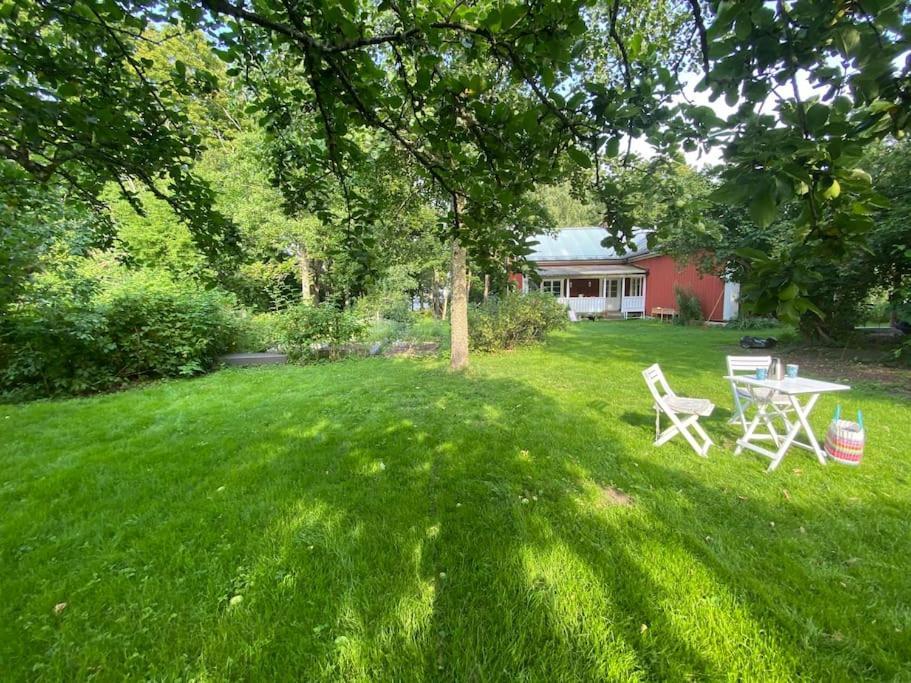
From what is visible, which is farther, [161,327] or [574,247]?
[574,247]

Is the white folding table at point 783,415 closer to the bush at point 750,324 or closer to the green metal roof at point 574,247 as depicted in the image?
the bush at point 750,324

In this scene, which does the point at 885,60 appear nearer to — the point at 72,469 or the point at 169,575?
the point at 169,575

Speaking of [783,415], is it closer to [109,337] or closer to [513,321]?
[513,321]

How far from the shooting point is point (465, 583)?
218 centimetres

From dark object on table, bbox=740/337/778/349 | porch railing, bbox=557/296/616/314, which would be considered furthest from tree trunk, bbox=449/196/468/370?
porch railing, bbox=557/296/616/314

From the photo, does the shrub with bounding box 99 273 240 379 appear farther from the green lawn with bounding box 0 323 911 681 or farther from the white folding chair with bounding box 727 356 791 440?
the white folding chair with bounding box 727 356 791 440

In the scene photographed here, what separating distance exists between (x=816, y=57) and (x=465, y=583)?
8.54ft

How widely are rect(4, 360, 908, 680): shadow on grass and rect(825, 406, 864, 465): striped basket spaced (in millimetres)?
1018

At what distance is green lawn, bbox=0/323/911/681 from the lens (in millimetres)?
1783

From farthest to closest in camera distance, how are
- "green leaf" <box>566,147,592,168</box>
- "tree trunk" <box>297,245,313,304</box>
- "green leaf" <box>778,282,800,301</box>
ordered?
"tree trunk" <box>297,245,313,304</box>
"green leaf" <box>566,147,592,168</box>
"green leaf" <box>778,282,800,301</box>

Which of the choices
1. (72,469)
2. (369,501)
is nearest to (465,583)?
(369,501)

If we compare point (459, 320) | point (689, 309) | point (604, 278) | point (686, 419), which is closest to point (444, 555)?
point (686, 419)

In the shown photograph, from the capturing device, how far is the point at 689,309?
17781 mm

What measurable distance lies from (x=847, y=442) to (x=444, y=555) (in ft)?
12.8
